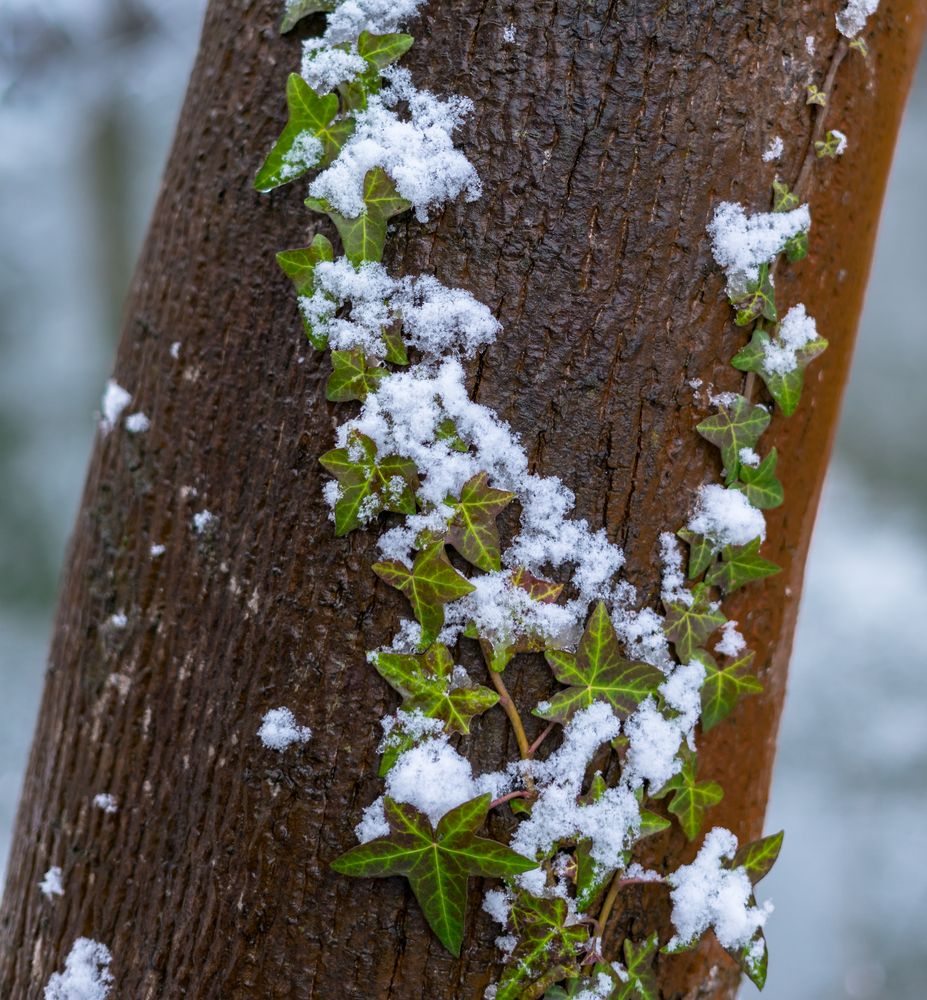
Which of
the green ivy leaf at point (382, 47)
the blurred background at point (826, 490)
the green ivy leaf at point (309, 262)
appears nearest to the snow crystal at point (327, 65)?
the green ivy leaf at point (382, 47)

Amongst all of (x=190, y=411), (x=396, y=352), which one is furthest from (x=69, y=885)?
(x=396, y=352)

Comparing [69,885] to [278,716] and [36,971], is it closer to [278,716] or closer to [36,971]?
[36,971]

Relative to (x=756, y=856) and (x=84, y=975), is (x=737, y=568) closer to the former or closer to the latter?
(x=756, y=856)

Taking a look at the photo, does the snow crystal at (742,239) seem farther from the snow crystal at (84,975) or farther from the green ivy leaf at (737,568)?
the snow crystal at (84,975)

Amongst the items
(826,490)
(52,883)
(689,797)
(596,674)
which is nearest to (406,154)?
(596,674)

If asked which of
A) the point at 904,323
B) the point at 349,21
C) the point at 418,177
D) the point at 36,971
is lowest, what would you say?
the point at 36,971

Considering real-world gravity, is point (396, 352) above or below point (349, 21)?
below
